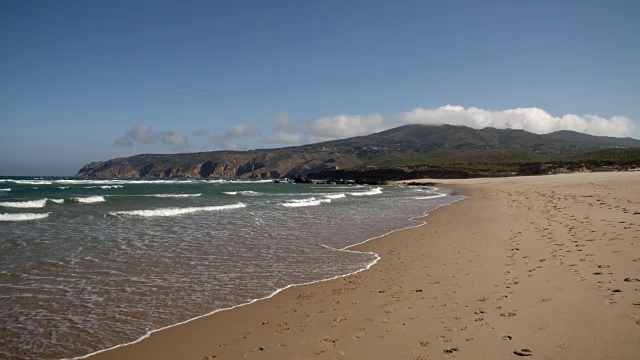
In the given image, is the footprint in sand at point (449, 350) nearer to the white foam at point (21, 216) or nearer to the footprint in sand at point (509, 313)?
the footprint in sand at point (509, 313)

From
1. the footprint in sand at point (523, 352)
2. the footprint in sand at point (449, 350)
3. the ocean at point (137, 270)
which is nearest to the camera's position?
the footprint in sand at point (523, 352)

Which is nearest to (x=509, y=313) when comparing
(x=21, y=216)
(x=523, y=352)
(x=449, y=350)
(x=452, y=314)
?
(x=452, y=314)

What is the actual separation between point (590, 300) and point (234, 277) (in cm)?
707

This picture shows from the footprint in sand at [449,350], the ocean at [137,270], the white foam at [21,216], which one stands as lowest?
the ocean at [137,270]

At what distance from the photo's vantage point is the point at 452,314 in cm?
597

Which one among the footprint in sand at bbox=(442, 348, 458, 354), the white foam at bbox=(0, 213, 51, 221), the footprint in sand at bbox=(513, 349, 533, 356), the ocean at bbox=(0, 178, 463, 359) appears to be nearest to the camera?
the footprint in sand at bbox=(513, 349, 533, 356)

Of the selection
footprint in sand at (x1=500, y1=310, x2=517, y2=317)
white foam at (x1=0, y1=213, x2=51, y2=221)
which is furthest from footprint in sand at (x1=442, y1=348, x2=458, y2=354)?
white foam at (x1=0, y1=213, x2=51, y2=221)

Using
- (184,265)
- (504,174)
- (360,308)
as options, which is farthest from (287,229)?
(504,174)

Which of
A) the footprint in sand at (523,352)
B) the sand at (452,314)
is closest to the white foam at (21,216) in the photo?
the sand at (452,314)

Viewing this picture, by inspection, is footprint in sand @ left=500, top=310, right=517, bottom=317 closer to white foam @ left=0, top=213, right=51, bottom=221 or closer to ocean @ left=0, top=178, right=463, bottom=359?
ocean @ left=0, top=178, right=463, bottom=359

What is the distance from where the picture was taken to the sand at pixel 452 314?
15.6 ft

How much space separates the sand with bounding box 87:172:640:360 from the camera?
4.75m

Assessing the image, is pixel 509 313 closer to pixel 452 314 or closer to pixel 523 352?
pixel 452 314

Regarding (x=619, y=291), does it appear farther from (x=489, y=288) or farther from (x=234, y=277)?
(x=234, y=277)
